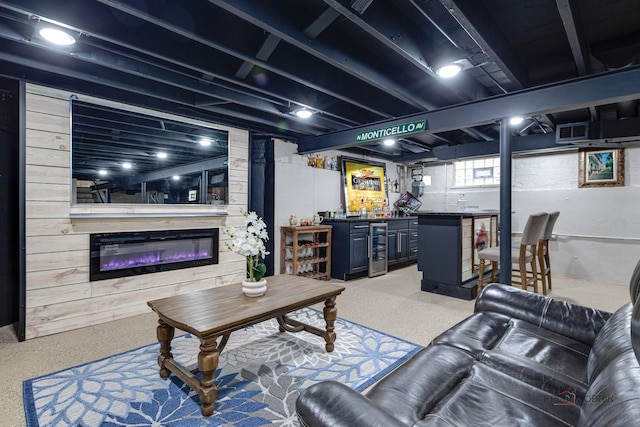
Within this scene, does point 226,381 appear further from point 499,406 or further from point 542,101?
point 542,101

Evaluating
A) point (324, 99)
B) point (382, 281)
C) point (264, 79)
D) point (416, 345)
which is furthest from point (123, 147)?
point (382, 281)

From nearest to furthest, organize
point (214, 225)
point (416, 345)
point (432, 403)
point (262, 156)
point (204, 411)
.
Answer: point (432, 403)
point (204, 411)
point (416, 345)
point (214, 225)
point (262, 156)

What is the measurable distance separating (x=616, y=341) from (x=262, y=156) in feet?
14.1

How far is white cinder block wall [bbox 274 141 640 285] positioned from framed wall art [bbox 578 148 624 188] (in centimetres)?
8

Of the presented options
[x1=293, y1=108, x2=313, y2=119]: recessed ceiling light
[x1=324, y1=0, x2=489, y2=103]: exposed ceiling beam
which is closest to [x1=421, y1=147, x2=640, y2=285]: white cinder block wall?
[x1=324, y1=0, x2=489, y2=103]: exposed ceiling beam

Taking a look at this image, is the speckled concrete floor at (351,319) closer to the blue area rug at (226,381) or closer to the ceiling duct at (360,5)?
the blue area rug at (226,381)

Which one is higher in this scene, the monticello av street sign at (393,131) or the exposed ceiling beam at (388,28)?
the exposed ceiling beam at (388,28)

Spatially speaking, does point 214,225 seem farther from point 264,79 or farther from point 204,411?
point 204,411

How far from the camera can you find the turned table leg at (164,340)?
217 centimetres

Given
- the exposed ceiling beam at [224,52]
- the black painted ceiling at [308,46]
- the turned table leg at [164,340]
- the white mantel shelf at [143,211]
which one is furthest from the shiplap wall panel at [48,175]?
the turned table leg at [164,340]

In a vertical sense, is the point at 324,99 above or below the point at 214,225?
above

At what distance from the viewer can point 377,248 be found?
555 centimetres

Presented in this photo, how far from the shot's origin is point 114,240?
3379 millimetres

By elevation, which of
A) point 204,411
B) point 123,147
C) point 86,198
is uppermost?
point 123,147
